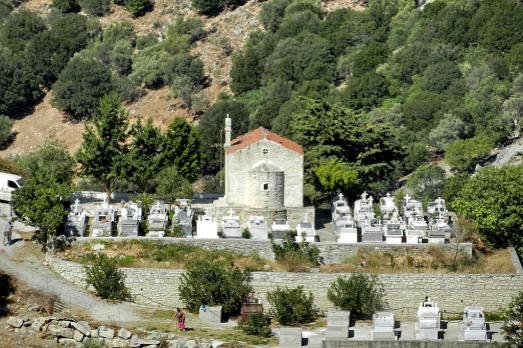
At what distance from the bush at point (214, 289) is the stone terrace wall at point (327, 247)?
2.59 m

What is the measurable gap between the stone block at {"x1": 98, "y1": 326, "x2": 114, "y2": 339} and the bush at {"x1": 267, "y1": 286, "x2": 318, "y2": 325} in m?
5.71

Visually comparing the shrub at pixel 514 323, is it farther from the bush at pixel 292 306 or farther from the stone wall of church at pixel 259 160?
the stone wall of church at pixel 259 160

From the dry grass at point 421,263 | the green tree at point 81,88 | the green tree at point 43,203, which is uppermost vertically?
the green tree at point 81,88

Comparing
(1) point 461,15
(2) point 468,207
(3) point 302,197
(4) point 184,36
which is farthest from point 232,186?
(4) point 184,36

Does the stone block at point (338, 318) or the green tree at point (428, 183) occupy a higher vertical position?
the green tree at point (428, 183)

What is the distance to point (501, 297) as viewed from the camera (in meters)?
57.2

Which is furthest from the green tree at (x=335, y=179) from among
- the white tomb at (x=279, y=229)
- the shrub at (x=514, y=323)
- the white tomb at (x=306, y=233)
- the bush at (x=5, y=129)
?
the bush at (x=5, y=129)

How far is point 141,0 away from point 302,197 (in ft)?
207

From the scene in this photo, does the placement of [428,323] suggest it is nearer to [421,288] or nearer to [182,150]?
[421,288]

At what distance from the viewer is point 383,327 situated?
54281mm

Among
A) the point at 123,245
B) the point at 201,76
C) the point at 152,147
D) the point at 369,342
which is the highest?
the point at 201,76

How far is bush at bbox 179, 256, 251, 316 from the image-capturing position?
56.6 meters

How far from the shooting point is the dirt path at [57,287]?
56.3 metres

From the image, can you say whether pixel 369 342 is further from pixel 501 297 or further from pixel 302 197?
pixel 302 197
